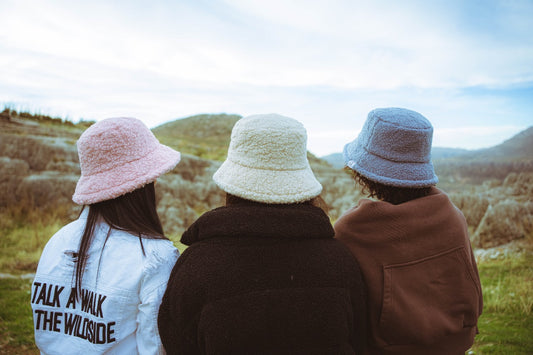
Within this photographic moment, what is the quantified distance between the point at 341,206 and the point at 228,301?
12392 mm

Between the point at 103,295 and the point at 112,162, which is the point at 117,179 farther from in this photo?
the point at 103,295

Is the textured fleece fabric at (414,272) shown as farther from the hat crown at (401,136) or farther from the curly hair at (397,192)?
the hat crown at (401,136)

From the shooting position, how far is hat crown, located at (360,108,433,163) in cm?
184

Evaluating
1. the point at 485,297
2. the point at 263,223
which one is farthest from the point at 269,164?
the point at 485,297

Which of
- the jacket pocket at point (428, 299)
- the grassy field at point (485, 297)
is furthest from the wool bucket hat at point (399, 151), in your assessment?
the grassy field at point (485, 297)

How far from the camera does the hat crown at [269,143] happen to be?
155 cm

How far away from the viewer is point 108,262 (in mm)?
1649

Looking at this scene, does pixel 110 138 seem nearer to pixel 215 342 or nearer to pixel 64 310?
pixel 64 310

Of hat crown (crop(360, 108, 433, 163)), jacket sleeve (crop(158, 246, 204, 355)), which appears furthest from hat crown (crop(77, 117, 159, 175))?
hat crown (crop(360, 108, 433, 163))

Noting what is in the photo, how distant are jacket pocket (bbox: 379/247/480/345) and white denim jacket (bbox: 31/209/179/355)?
108 centimetres

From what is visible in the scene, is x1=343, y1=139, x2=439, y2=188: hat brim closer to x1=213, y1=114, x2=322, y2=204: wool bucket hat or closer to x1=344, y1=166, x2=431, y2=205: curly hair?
x1=344, y1=166, x2=431, y2=205: curly hair

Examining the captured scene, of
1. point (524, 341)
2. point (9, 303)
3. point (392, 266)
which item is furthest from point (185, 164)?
point (392, 266)

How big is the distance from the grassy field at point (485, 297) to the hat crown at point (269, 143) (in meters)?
3.49

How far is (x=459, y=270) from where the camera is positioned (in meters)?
1.79
